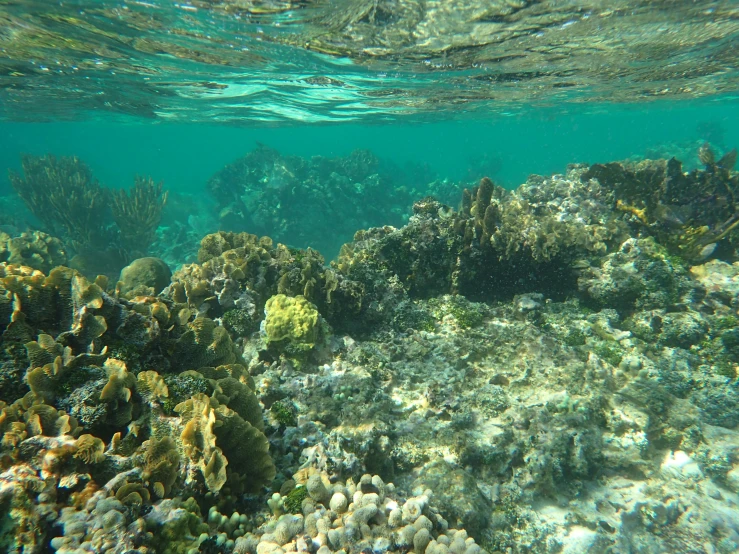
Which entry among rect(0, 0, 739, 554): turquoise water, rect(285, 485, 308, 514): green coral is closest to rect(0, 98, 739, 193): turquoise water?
rect(0, 0, 739, 554): turquoise water

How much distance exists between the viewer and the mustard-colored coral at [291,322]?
5.90 m

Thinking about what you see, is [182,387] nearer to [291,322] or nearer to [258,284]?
[291,322]

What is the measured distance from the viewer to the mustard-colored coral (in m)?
5.90

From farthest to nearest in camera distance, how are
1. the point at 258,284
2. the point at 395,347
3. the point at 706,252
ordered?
the point at 706,252
the point at 258,284
the point at 395,347

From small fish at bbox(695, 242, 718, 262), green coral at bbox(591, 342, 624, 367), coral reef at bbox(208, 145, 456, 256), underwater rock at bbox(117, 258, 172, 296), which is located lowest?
coral reef at bbox(208, 145, 456, 256)

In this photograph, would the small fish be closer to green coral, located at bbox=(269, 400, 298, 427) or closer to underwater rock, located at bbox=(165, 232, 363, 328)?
underwater rock, located at bbox=(165, 232, 363, 328)

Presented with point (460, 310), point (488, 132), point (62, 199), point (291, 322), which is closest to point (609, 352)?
point (460, 310)

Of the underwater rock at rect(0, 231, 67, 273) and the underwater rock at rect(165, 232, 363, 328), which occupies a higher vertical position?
the underwater rock at rect(165, 232, 363, 328)

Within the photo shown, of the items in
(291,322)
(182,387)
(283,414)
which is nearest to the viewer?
(182,387)

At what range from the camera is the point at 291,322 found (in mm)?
5926

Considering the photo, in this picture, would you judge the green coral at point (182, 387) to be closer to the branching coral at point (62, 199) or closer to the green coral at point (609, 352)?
the green coral at point (609, 352)

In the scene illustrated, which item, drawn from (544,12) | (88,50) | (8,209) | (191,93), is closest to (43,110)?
(8,209)

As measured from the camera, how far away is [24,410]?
2900 mm

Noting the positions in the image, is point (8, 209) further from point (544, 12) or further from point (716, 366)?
point (716, 366)
